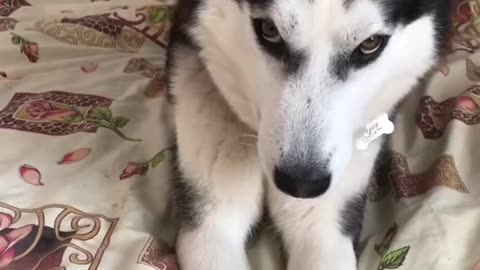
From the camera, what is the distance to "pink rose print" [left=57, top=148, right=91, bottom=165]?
1.47 metres

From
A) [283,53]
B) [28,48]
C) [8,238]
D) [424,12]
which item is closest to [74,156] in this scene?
[8,238]

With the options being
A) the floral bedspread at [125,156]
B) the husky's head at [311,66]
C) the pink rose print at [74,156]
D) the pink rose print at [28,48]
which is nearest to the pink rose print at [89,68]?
the floral bedspread at [125,156]

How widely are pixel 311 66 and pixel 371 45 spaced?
3.7 inches

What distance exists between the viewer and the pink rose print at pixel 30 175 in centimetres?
141

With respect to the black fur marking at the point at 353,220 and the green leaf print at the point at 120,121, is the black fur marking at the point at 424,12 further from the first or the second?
the green leaf print at the point at 120,121

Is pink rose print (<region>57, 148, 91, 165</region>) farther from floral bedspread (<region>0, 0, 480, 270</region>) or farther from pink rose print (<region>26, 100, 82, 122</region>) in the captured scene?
pink rose print (<region>26, 100, 82, 122</region>)

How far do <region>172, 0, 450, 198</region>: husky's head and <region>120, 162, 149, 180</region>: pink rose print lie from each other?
293 mm

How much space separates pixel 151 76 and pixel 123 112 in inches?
6.0

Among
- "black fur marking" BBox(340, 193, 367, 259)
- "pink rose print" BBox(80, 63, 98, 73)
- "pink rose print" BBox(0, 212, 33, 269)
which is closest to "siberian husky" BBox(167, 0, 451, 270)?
"black fur marking" BBox(340, 193, 367, 259)

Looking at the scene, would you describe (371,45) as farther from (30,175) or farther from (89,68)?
(89,68)

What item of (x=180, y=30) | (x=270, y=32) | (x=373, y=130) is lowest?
(x=373, y=130)

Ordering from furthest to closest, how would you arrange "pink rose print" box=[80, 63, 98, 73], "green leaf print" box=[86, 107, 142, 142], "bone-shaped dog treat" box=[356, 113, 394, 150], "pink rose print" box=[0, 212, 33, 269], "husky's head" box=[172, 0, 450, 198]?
"pink rose print" box=[80, 63, 98, 73]
"green leaf print" box=[86, 107, 142, 142]
"bone-shaped dog treat" box=[356, 113, 394, 150]
"pink rose print" box=[0, 212, 33, 269]
"husky's head" box=[172, 0, 450, 198]

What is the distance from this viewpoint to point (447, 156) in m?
1.48

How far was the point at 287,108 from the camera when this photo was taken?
113cm
